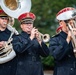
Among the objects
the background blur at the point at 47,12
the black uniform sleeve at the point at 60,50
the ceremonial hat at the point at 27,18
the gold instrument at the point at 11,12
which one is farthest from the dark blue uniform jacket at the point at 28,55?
the background blur at the point at 47,12

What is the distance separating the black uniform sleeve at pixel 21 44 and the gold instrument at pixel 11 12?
0.18m

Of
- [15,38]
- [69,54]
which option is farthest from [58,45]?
[15,38]

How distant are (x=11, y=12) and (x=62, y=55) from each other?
61.2 inches

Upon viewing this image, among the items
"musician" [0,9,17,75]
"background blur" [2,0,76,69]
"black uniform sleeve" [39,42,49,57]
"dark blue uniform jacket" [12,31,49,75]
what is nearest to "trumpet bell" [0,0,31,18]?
"musician" [0,9,17,75]

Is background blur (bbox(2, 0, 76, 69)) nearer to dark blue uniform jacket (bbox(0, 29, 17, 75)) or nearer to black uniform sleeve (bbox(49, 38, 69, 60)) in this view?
dark blue uniform jacket (bbox(0, 29, 17, 75))

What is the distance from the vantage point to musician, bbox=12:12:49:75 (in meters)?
10.5

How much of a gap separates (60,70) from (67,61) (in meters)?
0.21

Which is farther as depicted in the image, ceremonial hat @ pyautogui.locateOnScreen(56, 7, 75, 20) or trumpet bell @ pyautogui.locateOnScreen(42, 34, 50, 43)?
trumpet bell @ pyautogui.locateOnScreen(42, 34, 50, 43)

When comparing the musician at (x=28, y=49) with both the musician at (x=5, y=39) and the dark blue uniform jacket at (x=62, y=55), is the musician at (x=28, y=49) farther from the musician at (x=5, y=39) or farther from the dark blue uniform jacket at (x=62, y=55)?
the dark blue uniform jacket at (x=62, y=55)

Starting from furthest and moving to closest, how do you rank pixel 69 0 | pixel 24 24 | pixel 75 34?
1. pixel 69 0
2. pixel 24 24
3. pixel 75 34

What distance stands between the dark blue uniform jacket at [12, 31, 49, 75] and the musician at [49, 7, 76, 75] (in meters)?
0.38

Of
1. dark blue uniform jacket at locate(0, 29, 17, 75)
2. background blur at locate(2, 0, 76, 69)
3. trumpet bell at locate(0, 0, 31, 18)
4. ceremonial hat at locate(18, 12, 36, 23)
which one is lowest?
dark blue uniform jacket at locate(0, 29, 17, 75)

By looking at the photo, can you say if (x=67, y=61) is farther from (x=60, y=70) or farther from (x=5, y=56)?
(x=5, y=56)

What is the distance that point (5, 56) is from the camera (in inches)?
432
